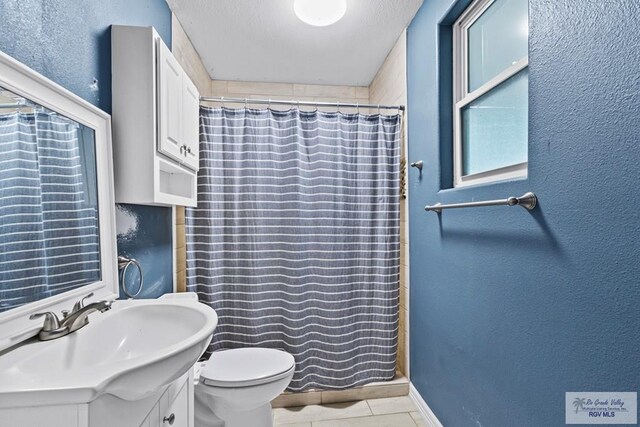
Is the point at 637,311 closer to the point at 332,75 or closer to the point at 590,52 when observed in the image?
the point at 590,52

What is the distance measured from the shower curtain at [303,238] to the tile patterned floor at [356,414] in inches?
4.9

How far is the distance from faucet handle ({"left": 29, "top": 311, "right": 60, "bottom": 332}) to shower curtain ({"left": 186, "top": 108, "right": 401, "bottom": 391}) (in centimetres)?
108

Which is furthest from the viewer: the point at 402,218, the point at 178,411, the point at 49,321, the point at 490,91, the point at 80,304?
the point at 402,218

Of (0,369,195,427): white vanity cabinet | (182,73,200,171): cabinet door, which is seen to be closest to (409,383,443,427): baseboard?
(0,369,195,427): white vanity cabinet

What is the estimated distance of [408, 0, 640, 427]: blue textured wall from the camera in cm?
77

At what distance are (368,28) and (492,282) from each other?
1750mm

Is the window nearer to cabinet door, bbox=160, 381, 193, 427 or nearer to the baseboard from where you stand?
the baseboard

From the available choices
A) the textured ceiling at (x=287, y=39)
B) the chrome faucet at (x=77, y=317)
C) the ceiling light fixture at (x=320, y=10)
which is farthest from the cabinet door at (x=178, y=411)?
the textured ceiling at (x=287, y=39)

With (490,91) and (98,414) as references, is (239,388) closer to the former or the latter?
(98,414)

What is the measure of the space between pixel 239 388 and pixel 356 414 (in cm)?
86

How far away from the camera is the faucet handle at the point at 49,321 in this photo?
0.85 m

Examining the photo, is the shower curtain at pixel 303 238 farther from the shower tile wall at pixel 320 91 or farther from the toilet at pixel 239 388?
the toilet at pixel 239 388

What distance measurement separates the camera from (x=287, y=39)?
7.30ft

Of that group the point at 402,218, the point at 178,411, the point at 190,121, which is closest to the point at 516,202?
the point at 402,218
